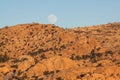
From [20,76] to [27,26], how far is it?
89.9 feet

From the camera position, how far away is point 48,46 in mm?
57625

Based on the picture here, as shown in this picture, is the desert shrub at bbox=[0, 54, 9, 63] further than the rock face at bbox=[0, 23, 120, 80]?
A: Yes

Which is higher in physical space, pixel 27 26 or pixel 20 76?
pixel 27 26

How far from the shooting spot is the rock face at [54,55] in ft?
121

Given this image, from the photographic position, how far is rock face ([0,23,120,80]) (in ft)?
121

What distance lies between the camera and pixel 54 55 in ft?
160

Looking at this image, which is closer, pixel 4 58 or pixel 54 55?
pixel 54 55

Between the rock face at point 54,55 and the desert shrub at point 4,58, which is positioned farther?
the desert shrub at point 4,58

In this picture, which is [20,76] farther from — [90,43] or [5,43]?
[5,43]

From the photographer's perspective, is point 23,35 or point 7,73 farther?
point 23,35

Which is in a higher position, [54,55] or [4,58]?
[54,55]

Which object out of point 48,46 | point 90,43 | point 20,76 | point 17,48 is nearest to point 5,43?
point 17,48

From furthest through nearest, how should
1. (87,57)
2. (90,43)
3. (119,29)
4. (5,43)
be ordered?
1. (119,29)
2. (5,43)
3. (90,43)
4. (87,57)

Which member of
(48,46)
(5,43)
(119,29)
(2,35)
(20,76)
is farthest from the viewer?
(119,29)
